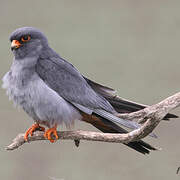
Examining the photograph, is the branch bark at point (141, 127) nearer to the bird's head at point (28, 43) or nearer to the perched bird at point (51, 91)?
the perched bird at point (51, 91)

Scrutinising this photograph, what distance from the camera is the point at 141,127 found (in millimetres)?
3100

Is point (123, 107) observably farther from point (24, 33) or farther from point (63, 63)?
point (24, 33)

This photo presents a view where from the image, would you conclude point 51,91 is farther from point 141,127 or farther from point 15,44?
point 141,127

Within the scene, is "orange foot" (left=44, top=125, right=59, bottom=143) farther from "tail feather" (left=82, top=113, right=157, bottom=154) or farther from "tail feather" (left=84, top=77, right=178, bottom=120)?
"tail feather" (left=84, top=77, right=178, bottom=120)

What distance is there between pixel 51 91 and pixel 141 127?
1213 millimetres

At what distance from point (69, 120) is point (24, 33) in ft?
3.12

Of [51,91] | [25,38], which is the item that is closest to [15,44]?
[25,38]

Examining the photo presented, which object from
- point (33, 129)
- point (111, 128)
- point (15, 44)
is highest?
point (15, 44)

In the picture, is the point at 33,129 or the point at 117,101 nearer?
the point at 117,101

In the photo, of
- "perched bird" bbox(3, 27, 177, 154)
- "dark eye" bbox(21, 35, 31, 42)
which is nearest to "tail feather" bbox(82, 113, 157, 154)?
"perched bird" bbox(3, 27, 177, 154)

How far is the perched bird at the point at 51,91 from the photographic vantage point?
3.98m

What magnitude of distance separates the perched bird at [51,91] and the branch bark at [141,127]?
0.72ft

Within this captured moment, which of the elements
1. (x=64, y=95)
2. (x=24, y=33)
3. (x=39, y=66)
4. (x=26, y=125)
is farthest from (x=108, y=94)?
(x=26, y=125)

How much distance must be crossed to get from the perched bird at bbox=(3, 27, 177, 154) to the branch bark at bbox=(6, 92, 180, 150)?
22 cm
